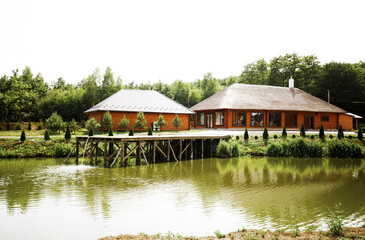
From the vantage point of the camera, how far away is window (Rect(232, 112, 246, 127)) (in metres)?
33.8

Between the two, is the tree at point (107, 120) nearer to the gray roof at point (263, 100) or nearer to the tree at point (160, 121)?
the tree at point (160, 121)

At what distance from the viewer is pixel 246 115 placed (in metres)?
34.2

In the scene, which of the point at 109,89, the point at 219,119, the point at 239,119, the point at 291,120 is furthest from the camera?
the point at 109,89

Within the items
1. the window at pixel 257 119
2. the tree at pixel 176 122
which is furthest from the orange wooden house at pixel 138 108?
the window at pixel 257 119

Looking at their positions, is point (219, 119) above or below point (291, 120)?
above

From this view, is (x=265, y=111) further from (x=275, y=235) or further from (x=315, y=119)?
(x=275, y=235)

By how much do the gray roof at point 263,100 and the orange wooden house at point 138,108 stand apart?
366cm

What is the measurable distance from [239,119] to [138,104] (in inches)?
461

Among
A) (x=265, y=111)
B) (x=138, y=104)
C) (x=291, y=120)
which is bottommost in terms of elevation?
(x=291, y=120)

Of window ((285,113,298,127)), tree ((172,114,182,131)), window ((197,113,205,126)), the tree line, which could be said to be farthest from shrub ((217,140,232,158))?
the tree line

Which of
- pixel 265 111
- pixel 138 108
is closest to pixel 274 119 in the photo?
pixel 265 111

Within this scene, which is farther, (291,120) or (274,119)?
(291,120)

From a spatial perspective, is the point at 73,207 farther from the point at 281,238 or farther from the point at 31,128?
the point at 31,128

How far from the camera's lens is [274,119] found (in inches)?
1405
